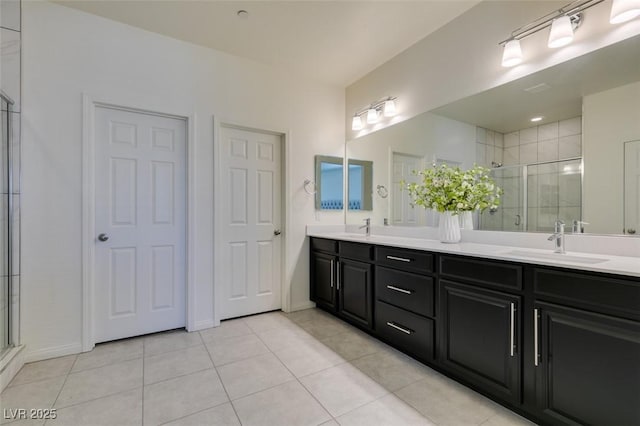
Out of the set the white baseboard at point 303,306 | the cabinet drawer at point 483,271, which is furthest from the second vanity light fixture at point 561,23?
the white baseboard at point 303,306

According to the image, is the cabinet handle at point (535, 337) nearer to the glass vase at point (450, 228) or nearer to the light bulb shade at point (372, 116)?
the glass vase at point (450, 228)

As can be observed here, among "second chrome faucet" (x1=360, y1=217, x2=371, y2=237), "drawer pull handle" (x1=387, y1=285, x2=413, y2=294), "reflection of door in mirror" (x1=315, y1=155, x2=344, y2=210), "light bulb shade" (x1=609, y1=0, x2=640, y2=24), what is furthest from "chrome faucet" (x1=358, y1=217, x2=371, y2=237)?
"light bulb shade" (x1=609, y1=0, x2=640, y2=24)

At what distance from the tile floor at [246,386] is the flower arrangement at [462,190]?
1.20 m

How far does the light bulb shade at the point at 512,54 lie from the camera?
191 cm

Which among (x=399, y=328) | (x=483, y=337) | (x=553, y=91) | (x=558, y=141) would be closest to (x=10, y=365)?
(x=399, y=328)

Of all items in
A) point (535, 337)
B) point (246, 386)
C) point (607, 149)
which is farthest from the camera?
point (246, 386)

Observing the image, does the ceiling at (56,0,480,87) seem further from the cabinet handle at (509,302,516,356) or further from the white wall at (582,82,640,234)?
the cabinet handle at (509,302,516,356)

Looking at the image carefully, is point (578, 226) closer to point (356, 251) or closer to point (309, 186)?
point (356, 251)

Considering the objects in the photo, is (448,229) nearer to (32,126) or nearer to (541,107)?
(541,107)

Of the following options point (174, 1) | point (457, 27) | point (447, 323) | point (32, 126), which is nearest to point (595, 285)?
point (447, 323)

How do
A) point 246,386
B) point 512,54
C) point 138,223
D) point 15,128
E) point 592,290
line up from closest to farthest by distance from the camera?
point 592,290, point 246,386, point 512,54, point 15,128, point 138,223

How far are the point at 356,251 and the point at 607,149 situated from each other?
1.79m

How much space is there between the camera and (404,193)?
114 inches

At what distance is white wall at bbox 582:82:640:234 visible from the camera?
1614mm
